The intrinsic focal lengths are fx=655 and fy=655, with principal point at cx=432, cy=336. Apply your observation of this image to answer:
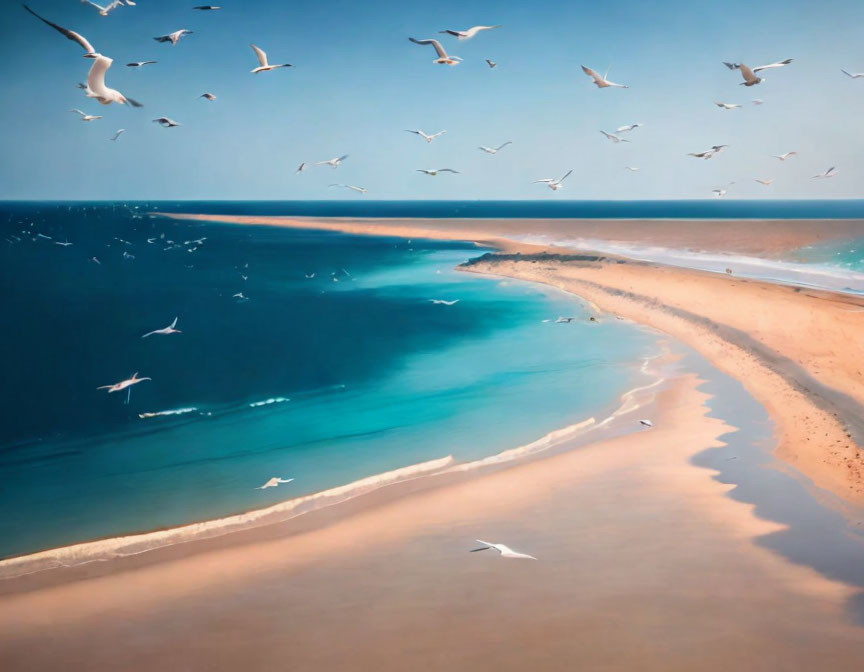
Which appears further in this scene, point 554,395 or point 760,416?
point 554,395

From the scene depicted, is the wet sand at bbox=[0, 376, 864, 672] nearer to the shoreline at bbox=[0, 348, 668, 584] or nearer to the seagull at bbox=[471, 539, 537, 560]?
the seagull at bbox=[471, 539, 537, 560]

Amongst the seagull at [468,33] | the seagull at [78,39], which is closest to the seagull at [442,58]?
the seagull at [468,33]

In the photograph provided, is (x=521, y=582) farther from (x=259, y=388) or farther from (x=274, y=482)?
(x=259, y=388)

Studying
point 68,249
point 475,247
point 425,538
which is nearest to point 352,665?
point 425,538

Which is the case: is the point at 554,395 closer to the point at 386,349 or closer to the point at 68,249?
the point at 386,349

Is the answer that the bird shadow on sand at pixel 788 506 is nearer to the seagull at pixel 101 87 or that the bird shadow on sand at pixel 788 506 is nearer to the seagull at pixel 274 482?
the seagull at pixel 274 482

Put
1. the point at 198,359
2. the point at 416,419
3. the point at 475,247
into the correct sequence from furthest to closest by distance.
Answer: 1. the point at 475,247
2. the point at 198,359
3. the point at 416,419
